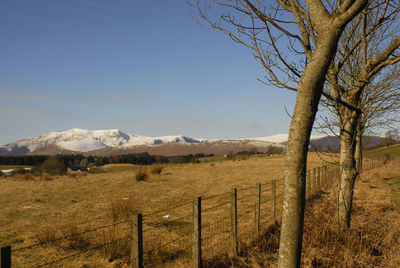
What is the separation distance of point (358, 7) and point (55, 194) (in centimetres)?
1711

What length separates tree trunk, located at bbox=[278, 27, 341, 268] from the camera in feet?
9.51

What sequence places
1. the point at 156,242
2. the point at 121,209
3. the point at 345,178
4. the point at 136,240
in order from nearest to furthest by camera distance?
the point at 136,240 < the point at 345,178 < the point at 156,242 < the point at 121,209

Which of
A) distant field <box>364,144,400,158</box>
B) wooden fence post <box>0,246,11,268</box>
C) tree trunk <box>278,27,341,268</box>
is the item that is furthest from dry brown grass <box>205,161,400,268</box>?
distant field <box>364,144,400,158</box>

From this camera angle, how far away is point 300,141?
2932mm

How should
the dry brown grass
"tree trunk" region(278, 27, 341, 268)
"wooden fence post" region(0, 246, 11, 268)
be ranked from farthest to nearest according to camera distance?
the dry brown grass
"tree trunk" region(278, 27, 341, 268)
"wooden fence post" region(0, 246, 11, 268)

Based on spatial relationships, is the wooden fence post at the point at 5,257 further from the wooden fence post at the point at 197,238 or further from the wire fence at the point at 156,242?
the wooden fence post at the point at 197,238

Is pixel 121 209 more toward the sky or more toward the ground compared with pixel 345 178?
more toward the ground

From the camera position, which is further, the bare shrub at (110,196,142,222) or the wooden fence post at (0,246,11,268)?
the bare shrub at (110,196,142,222)

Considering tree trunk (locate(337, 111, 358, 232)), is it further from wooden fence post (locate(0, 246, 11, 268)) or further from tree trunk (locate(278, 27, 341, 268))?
wooden fence post (locate(0, 246, 11, 268))

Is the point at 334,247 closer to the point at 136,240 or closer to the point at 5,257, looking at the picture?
the point at 136,240

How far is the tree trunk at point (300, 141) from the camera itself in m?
2.90

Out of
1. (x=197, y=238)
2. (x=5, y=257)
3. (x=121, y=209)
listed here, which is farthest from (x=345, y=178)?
(x=121, y=209)

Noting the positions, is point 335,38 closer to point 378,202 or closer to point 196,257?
point 196,257

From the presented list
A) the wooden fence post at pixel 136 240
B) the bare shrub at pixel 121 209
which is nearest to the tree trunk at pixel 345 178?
the wooden fence post at pixel 136 240
